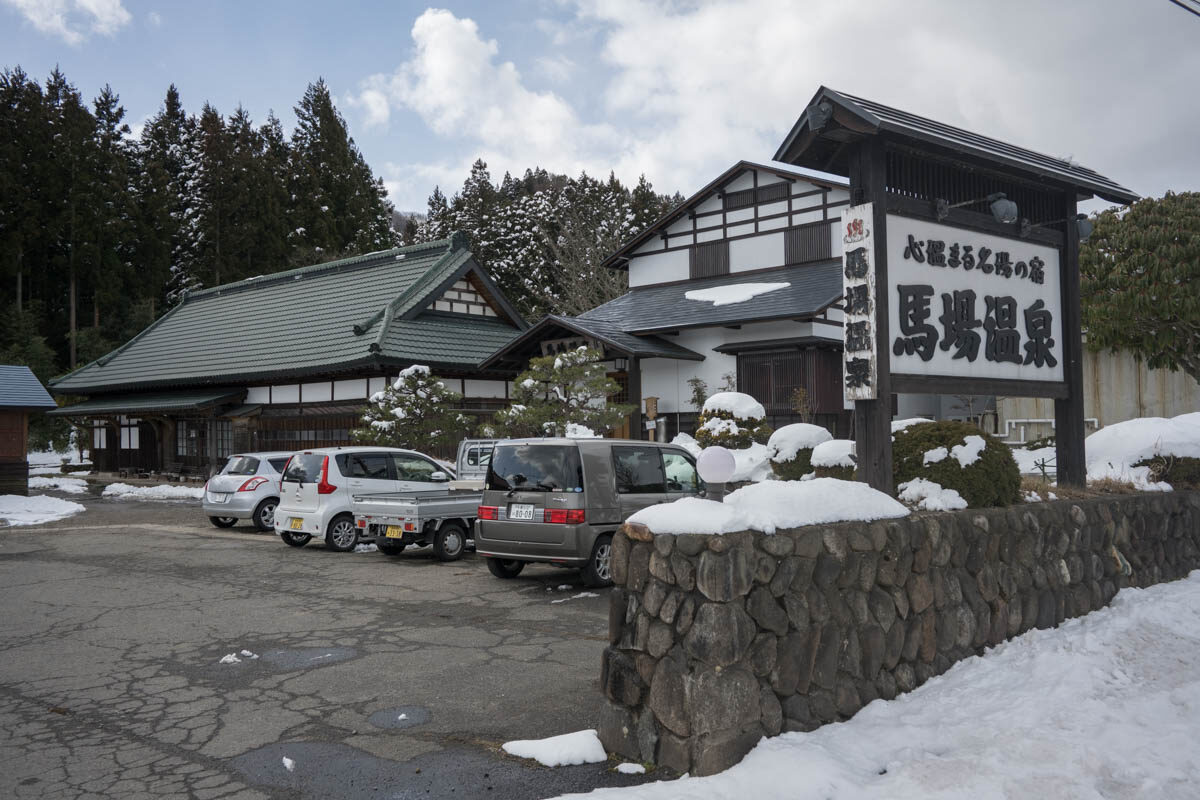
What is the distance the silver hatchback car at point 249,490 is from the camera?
15820 mm

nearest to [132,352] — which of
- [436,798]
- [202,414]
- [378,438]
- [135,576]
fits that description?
[202,414]

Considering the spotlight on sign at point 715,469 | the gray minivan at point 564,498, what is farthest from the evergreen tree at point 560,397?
the spotlight on sign at point 715,469

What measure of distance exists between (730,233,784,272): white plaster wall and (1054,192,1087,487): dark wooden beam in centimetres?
1401

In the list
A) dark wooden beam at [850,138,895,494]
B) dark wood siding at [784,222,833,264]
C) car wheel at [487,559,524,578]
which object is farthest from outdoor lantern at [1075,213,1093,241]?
dark wood siding at [784,222,833,264]

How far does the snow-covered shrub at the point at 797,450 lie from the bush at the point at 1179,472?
3873mm

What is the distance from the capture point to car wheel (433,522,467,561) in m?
11.6

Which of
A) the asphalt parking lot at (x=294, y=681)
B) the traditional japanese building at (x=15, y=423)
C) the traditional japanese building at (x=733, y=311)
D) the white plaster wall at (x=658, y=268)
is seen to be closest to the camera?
the asphalt parking lot at (x=294, y=681)

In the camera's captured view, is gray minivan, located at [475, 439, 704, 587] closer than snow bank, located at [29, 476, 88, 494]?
Yes

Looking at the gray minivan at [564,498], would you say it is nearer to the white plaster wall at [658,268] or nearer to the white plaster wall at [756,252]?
the white plaster wall at [756,252]

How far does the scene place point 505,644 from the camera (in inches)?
274

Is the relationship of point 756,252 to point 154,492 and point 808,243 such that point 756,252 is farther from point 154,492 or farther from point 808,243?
point 154,492

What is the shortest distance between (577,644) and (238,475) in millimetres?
11622

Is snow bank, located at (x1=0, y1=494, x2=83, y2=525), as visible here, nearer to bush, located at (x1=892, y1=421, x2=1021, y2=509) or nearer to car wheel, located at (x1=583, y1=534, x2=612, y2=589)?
car wheel, located at (x1=583, y1=534, x2=612, y2=589)

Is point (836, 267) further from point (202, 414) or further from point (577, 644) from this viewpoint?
point (202, 414)
